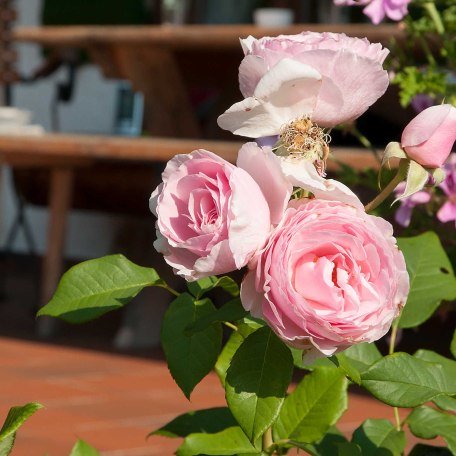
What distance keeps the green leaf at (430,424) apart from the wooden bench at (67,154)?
2.12 m

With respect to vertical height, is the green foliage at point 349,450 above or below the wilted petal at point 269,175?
below

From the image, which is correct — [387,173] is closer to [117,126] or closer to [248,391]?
[248,391]

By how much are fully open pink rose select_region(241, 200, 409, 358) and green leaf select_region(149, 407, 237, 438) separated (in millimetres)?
269

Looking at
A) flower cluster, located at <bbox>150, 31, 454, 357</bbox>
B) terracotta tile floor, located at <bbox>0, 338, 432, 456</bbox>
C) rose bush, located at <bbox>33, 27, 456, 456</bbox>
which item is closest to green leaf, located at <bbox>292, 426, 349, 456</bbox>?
rose bush, located at <bbox>33, 27, 456, 456</bbox>

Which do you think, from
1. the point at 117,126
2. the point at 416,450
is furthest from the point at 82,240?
the point at 416,450

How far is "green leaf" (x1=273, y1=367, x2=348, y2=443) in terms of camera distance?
2.56 ft

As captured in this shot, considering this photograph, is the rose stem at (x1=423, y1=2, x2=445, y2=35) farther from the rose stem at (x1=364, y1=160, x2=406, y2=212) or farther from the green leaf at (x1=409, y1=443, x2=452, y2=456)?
the rose stem at (x1=364, y1=160, x2=406, y2=212)

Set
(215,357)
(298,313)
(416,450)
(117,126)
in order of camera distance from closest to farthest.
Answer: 1. (298,313)
2. (215,357)
3. (416,450)
4. (117,126)

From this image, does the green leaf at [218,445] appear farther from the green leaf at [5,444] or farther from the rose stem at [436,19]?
the rose stem at [436,19]

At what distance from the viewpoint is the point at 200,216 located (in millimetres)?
647

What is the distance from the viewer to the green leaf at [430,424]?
31.3 inches

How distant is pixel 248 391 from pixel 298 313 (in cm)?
9

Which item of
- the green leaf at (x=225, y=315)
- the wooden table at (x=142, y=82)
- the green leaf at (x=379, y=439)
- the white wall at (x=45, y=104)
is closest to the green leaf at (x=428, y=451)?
the green leaf at (x=379, y=439)

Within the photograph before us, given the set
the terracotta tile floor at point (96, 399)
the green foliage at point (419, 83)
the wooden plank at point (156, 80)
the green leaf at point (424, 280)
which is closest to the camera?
the green leaf at point (424, 280)
